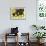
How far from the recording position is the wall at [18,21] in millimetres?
7566

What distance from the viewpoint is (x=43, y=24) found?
7.65 metres

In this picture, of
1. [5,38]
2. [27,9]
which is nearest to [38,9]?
[27,9]

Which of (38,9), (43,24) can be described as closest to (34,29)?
(43,24)

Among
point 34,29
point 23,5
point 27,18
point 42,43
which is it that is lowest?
point 42,43

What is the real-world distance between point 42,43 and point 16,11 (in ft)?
6.17

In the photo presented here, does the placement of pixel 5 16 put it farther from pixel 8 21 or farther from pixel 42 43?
pixel 42 43

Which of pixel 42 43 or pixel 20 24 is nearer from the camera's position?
pixel 42 43

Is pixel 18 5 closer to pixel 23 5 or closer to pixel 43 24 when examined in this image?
pixel 23 5

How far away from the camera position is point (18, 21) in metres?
7.63

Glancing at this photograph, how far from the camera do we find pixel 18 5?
7.57 metres

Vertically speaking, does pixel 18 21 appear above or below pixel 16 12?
below

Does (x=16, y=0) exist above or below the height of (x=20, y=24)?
above

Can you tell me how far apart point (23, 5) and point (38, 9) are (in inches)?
28.4

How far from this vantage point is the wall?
7.57m
